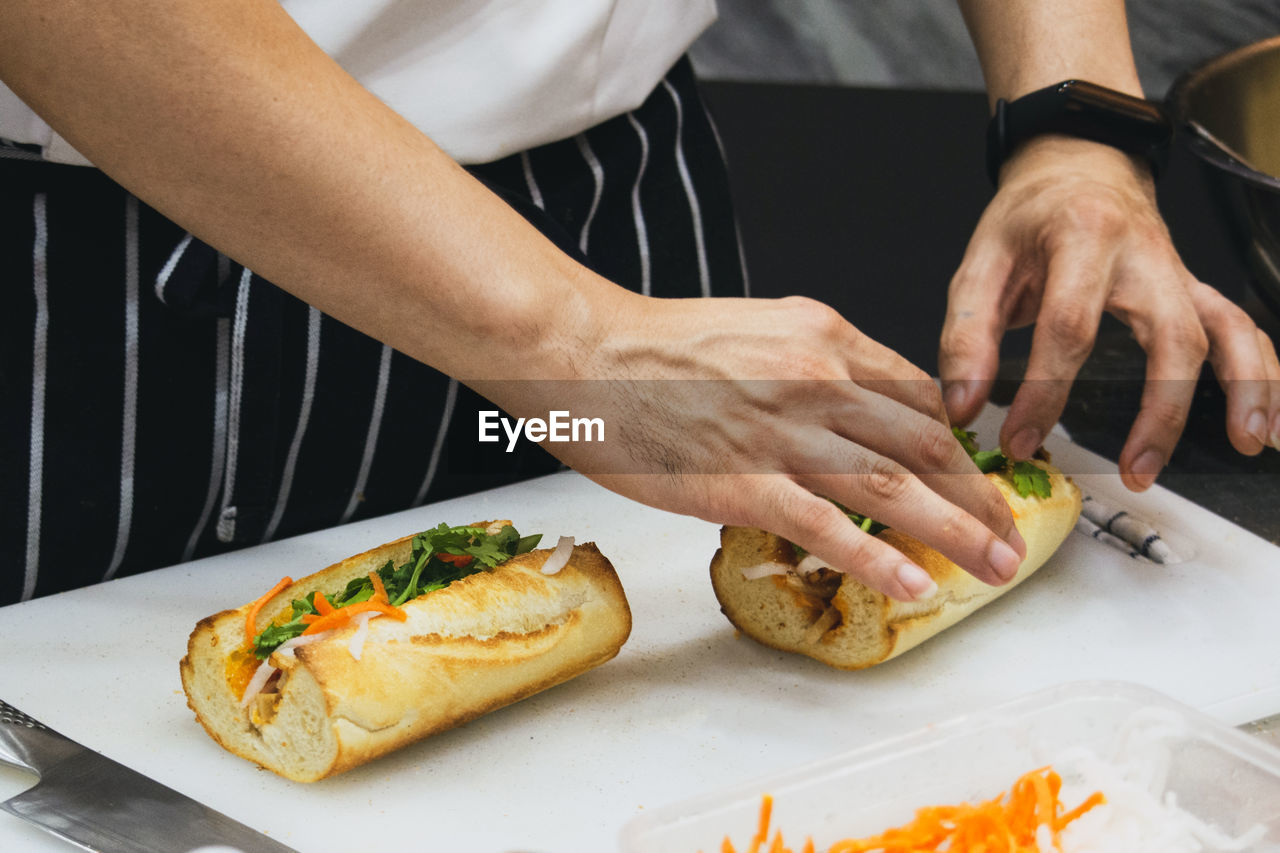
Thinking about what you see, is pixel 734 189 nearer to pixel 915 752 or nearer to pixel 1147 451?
pixel 1147 451

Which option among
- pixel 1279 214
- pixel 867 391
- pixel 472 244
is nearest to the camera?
pixel 472 244

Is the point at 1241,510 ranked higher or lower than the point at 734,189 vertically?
lower

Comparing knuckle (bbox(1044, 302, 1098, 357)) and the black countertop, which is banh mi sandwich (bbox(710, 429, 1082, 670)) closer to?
knuckle (bbox(1044, 302, 1098, 357))

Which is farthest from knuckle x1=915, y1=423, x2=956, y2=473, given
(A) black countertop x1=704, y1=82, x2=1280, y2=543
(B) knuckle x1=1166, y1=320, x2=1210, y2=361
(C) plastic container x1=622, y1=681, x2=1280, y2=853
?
(A) black countertop x1=704, y1=82, x2=1280, y2=543

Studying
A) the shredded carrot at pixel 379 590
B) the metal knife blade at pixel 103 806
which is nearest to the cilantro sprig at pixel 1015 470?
the shredded carrot at pixel 379 590

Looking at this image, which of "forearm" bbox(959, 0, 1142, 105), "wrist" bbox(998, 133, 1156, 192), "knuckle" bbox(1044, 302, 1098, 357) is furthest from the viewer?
"forearm" bbox(959, 0, 1142, 105)

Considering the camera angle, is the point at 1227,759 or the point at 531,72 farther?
the point at 531,72

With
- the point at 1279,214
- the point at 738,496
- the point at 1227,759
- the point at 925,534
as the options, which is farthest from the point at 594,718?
the point at 1279,214
